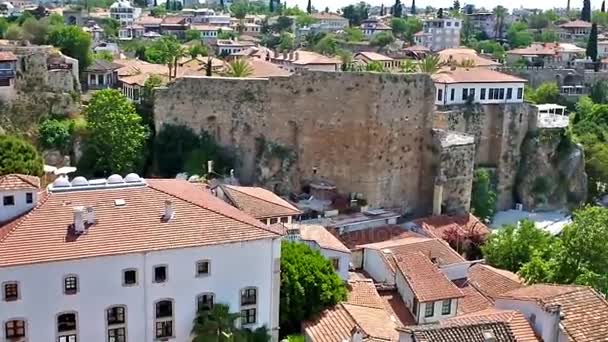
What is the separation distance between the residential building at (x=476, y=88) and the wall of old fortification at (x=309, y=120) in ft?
22.8

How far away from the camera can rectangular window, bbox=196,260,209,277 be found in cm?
2606

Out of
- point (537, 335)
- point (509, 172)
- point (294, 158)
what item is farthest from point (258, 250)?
point (509, 172)

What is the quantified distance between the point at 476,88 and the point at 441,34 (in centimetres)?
6811

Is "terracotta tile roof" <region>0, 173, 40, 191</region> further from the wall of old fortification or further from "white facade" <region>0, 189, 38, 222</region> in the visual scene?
the wall of old fortification

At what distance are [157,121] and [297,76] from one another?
9244mm

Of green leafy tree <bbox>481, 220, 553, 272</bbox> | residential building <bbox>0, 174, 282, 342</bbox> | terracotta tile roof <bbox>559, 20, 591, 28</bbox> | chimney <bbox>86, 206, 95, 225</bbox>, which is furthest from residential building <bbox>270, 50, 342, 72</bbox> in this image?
terracotta tile roof <bbox>559, 20, 591, 28</bbox>

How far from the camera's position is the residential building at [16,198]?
2562cm

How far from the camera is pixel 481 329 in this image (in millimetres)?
23594

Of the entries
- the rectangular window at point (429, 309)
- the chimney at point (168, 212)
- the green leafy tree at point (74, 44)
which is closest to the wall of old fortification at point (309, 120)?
the green leafy tree at point (74, 44)

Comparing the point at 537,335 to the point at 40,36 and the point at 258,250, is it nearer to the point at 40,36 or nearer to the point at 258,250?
the point at 258,250

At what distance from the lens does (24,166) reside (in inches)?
1510

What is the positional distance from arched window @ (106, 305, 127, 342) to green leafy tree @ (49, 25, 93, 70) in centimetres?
3582

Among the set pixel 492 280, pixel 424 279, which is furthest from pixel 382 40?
pixel 424 279

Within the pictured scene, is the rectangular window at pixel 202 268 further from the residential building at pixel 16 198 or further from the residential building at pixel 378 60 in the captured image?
the residential building at pixel 378 60
